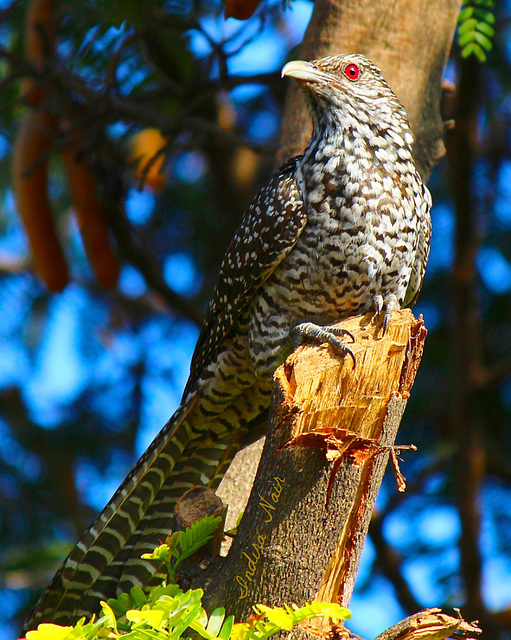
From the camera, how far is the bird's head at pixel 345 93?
3100 millimetres

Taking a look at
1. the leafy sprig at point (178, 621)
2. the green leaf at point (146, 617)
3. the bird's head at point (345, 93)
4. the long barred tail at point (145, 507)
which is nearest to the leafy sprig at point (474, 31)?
the bird's head at point (345, 93)

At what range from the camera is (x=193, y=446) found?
3393 mm

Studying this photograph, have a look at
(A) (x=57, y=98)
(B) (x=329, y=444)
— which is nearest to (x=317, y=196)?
(B) (x=329, y=444)

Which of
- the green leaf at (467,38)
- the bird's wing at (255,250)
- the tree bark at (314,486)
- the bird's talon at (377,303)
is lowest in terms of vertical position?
the tree bark at (314,486)

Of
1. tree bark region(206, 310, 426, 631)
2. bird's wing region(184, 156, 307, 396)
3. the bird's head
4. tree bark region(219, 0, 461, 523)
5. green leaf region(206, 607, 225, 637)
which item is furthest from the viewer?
tree bark region(219, 0, 461, 523)

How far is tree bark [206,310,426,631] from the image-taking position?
82.0 inches

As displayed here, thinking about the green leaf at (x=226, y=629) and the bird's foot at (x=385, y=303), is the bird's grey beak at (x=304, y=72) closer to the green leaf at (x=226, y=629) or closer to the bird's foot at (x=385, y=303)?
the bird's foot at (x=385, y=303)

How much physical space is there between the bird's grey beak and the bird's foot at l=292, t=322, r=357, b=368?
0.96 metres

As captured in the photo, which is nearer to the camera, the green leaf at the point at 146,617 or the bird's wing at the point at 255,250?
the green leaf at the point at 146,617

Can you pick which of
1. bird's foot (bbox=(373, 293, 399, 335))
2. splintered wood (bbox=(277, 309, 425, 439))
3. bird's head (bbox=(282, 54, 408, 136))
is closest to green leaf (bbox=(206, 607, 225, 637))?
splintered wood (bbox=(277, 309, 425, 439))

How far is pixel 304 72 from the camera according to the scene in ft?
10.1

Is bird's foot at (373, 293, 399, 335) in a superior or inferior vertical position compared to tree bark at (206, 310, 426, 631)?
superior

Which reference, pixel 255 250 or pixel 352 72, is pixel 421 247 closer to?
pixel 255 250

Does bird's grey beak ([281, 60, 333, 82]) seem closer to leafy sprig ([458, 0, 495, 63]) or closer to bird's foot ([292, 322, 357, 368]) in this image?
leafy sprig ([458, 0, 495, 63])
